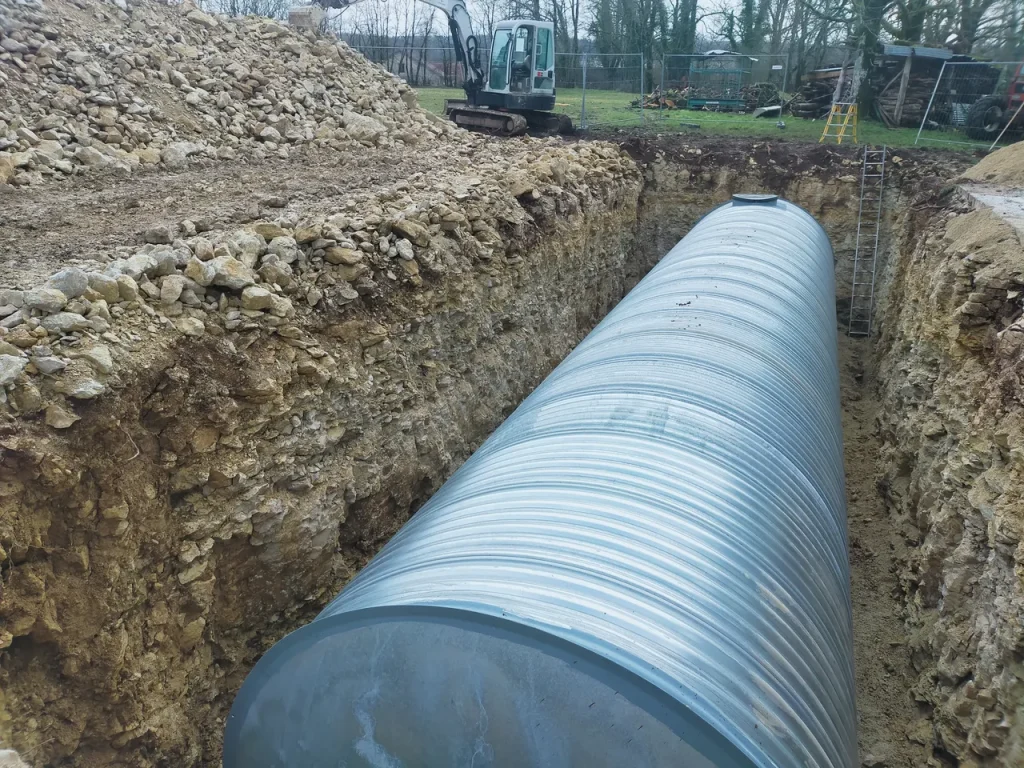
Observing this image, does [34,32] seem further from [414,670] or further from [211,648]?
[414,670]

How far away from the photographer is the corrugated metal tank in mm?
2039

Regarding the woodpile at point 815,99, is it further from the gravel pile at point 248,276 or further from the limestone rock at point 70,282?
the limestone rock at point 70,282

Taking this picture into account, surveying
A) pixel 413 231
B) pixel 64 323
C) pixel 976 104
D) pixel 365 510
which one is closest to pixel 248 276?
pixel 64 323

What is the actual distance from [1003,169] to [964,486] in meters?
7.40

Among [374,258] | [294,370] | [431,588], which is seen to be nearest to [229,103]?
[374,258]

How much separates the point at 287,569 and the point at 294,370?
1440 mm

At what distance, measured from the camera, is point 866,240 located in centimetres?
1259

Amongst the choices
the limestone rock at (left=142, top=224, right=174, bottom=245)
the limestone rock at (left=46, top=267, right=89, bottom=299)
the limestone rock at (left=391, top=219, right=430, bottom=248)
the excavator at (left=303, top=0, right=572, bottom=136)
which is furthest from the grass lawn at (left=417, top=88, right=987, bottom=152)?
the limestone rock at (left=46, top=267, right=89, bottom=299)

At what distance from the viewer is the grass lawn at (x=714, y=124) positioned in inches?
666

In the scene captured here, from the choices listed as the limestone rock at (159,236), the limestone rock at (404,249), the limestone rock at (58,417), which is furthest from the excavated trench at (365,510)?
the limestone rock at (159,236)

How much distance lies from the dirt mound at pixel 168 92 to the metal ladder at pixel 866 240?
301 inches

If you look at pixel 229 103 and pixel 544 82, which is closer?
pixel 229 103

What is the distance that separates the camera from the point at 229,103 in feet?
32.5

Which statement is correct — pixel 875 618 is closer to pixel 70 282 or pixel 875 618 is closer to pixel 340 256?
pixel 340 256
